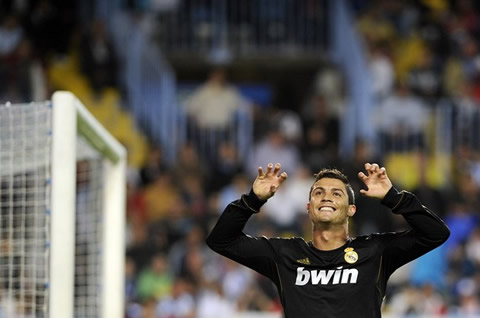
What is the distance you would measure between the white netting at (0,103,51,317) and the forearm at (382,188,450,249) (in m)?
1.98

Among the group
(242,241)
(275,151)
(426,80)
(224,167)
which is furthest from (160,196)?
(242,241)

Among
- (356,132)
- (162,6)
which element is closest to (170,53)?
(162,6)

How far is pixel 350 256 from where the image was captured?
5.63 metres

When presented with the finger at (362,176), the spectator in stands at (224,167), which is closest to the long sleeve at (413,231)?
the finger at (362,176)

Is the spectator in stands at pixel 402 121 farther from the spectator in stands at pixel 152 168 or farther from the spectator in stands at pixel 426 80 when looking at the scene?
the spectator in stands at pixel 152 168

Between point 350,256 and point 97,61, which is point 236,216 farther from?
point 97,61

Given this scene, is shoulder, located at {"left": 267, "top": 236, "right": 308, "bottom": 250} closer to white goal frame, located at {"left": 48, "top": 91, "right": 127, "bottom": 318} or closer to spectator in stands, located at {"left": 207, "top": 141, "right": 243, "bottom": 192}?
white goal frame, located at {"left": 48, "top": 91, "right": 127, "bottom": 318}

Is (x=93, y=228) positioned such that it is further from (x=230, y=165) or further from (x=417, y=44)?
(x=417, y=44)

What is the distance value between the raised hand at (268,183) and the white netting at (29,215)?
128 cm

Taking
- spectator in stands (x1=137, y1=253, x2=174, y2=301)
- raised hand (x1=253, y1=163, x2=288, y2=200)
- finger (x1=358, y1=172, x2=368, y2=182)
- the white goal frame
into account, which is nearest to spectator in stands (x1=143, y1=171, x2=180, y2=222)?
spectator in stands (x1=137, y1=253, x2=174, y2=301)

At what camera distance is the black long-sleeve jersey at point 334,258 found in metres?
5.52

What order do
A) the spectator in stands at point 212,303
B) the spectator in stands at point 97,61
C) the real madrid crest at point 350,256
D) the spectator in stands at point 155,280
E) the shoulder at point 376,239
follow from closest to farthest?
the real madrid crest at point 350,256
the shoulder at point 376,239
the spectator in stands at point 212,303
the spectator in stands at point 155,280
the spectator in stands at point 97,61

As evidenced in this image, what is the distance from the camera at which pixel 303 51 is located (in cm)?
1652

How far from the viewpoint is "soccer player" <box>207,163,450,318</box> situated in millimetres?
5531
